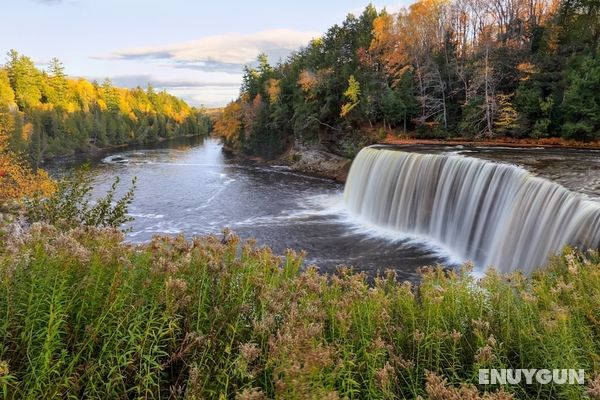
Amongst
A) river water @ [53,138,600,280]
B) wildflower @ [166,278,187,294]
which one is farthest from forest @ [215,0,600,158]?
wildflower @ [166,278,187,294]

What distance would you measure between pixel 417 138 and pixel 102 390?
33.1 metres

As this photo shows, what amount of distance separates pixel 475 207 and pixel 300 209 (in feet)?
36.8

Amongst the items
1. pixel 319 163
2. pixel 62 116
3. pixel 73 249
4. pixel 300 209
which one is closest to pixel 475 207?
pixel 300 209

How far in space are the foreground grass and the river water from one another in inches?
282

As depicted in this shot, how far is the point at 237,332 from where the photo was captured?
3.57m

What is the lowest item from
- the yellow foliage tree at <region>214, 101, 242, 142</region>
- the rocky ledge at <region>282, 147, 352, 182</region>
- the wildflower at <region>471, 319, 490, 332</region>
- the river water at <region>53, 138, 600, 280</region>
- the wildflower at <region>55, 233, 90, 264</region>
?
the river water at <region>53, 138, 600, 280</region>

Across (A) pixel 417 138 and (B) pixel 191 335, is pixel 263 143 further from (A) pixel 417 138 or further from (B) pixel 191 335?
(B) pixel 191 335

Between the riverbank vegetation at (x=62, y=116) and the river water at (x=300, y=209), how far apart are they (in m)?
17.1

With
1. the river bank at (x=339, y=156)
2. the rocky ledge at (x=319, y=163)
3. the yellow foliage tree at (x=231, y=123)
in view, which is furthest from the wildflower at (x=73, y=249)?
the yellow foliage tree at (x=231, y=123)

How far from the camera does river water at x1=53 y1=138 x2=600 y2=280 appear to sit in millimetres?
15547

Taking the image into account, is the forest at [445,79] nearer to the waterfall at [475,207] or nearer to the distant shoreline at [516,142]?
the distant shoreline at [516,142]

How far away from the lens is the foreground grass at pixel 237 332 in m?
2.94

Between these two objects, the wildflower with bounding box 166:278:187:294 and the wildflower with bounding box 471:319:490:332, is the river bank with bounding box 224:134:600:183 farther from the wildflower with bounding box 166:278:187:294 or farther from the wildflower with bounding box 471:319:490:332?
the wildflower with bounding box 166:278:187:294

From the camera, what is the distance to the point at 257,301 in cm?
392
